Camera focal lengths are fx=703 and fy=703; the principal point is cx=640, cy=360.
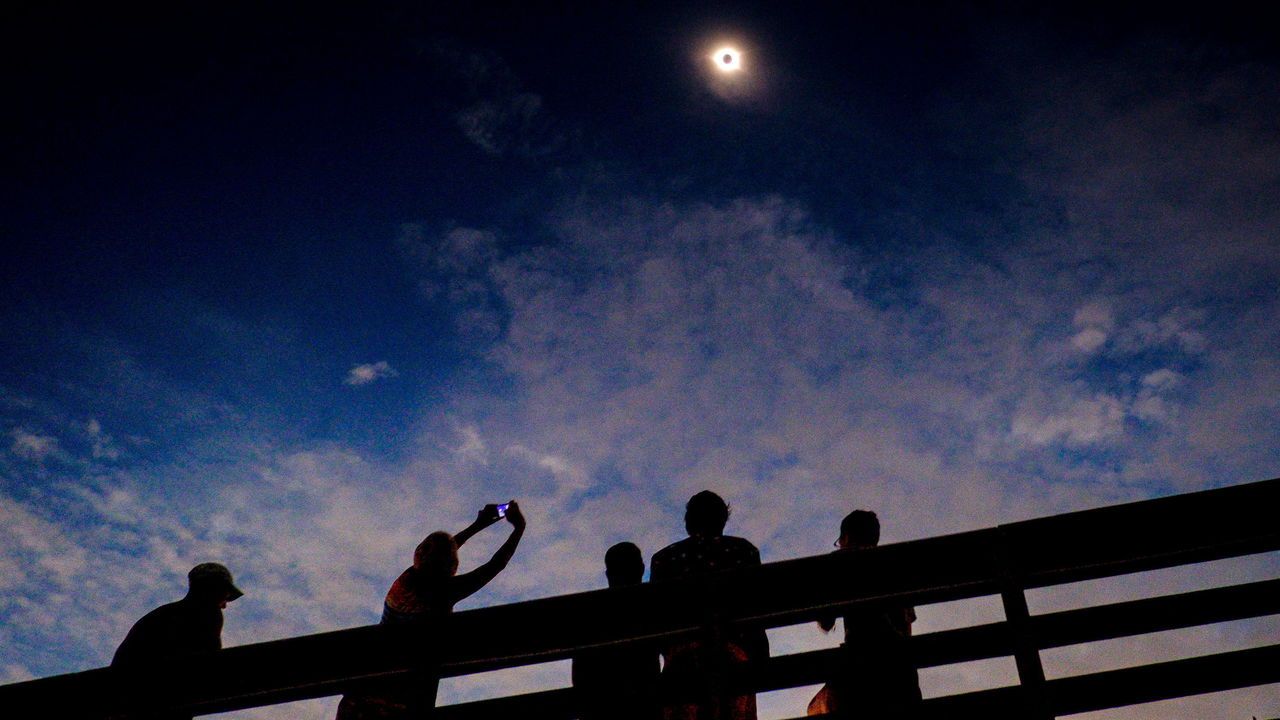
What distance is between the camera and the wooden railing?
85.9 inches

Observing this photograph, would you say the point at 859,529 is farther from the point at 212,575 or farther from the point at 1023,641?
the point at 212,575

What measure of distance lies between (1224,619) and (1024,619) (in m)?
0.63

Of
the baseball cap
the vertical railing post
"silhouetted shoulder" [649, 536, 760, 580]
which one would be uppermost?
the baseball cap

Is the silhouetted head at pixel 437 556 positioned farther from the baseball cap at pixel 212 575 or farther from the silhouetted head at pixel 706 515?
the silhouetted head at pixel 706 515

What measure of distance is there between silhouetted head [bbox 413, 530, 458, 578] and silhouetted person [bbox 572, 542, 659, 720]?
1.04m

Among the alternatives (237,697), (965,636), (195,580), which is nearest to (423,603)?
(195,580)

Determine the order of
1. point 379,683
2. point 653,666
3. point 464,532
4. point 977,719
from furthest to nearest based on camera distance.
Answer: point 464,532 < point 653,666 < point 379,683 < point 977,719

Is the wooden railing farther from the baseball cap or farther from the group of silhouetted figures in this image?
the baseball cap

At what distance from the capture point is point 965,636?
2.28 meters

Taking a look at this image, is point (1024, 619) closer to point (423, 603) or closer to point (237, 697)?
point (237, 697)

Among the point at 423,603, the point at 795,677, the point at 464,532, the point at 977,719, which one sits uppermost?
the point at 464,532

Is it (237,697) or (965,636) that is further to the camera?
(237,697)

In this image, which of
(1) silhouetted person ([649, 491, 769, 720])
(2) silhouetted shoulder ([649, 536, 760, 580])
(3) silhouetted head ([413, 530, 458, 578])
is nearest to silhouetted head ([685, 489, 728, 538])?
(1) silhouetted person ([649, 491, 769, 720])

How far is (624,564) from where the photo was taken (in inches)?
160
